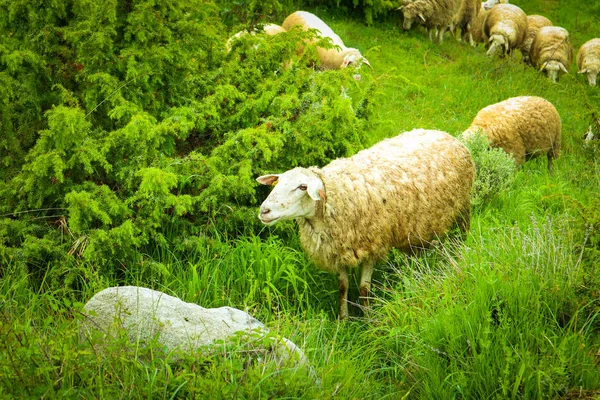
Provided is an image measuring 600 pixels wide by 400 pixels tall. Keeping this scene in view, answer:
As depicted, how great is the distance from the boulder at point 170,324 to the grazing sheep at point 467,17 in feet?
Result: 39.2

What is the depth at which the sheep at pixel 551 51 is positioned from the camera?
12039 mm

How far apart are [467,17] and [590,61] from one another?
301cm

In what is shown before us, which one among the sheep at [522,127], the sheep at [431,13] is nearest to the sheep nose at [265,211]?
the sheep at [522,127]

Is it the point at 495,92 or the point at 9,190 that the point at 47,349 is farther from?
the point at 495,92

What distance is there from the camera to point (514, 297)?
3.56m

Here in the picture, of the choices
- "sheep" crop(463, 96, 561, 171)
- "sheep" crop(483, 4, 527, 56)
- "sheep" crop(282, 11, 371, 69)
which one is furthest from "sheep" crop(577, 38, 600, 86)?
"sheep" crop(282, 11, 371, 69)

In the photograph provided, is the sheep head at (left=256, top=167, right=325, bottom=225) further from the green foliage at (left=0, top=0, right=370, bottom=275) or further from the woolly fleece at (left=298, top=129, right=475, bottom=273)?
the green foliage at (left=0, top=0, right=370, bottom=275)

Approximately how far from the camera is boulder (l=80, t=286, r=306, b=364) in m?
3.02

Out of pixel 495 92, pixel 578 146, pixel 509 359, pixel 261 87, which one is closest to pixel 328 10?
pixel 495 92

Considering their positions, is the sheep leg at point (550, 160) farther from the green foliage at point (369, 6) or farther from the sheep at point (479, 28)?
the sheep at point (479, 28)

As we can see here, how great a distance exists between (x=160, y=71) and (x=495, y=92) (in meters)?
7.10

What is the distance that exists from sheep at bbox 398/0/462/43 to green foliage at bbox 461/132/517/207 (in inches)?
256

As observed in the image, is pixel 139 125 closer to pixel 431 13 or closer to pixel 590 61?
pixel 431 13

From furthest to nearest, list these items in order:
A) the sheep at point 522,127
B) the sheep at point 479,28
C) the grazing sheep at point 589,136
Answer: the sheep at point 479,28 < the sheep at point 522,127 < the grazing sheep at point 589,136
